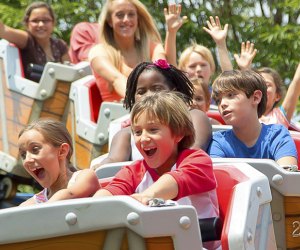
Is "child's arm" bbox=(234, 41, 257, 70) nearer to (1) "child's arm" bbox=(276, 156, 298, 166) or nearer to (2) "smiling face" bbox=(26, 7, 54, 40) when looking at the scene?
(1) "child's arm" bbox=(276, 156, 298, 166)

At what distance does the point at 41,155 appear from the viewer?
11.8ft

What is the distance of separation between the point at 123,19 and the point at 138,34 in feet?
0.68

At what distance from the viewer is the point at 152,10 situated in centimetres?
973

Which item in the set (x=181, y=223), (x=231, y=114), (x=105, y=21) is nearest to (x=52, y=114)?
(x=105, y=21)

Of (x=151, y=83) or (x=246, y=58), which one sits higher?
(x=151, y=83)

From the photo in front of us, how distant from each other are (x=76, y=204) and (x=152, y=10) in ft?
23.1

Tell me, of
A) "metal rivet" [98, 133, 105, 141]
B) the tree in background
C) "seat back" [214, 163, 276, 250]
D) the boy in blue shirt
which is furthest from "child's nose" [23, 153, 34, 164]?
the tree in background

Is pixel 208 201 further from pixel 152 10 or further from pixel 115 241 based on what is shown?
pixel 152 10

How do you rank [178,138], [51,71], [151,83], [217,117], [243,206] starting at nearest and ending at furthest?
[243,206]
[178,138]
[151,83]
[217,117]
[51,71]

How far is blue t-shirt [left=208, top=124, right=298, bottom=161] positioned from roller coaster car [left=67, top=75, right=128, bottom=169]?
4.71 ft

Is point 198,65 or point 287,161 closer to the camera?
point 287,161

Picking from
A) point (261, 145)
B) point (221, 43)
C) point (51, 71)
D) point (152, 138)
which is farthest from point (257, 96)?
point (51, 71)

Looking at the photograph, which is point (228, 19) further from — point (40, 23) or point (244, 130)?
point (244, 130)

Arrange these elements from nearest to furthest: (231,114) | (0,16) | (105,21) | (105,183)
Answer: (105,183), (231,114), (105,21), (0,16)
